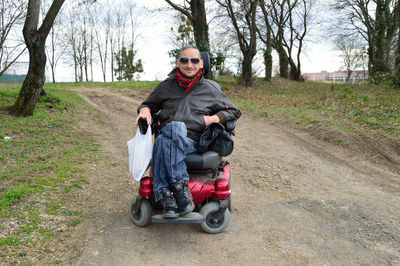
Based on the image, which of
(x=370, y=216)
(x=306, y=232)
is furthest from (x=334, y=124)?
(x=306, y=232)

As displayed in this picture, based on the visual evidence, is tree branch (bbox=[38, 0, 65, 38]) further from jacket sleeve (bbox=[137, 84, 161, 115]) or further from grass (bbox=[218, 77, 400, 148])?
grass (bbox=[218, 77, 400, 148])

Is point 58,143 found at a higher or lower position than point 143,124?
lower

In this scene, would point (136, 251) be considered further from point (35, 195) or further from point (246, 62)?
point (246, 62)

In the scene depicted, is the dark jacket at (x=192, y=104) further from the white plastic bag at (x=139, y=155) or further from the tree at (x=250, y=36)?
the tree at (x=250, y=36)

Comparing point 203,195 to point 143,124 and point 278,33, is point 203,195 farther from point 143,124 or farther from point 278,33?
point 278,33

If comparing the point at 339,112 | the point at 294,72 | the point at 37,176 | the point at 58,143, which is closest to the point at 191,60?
the point at 37,176

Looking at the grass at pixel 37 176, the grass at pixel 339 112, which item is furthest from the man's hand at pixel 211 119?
the grass at pixel 339 112

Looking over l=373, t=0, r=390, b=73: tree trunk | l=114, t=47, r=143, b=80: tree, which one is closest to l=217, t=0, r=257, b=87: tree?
l=373, t=0, r=390, b=73: tree trunk

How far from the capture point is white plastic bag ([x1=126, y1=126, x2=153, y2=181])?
11.0 ft

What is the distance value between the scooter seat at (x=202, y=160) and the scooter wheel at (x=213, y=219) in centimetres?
38

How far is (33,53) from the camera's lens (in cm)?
858

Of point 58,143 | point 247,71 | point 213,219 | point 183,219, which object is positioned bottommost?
point 213,219

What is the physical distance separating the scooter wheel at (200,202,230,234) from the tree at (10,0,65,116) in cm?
697

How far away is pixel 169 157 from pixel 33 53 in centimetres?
699
